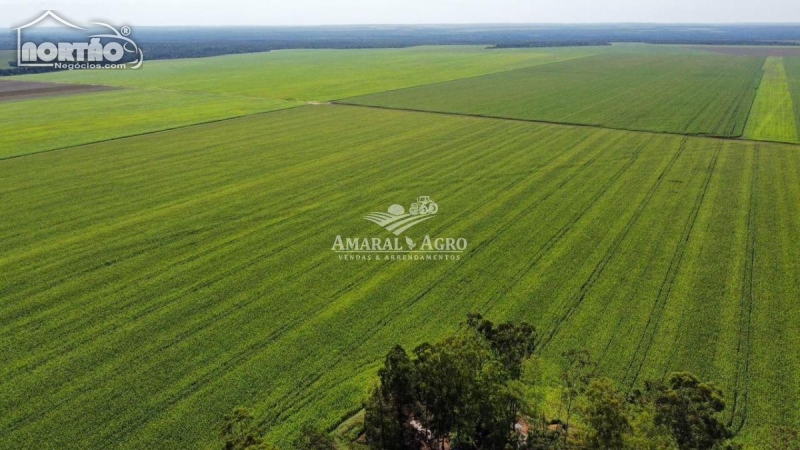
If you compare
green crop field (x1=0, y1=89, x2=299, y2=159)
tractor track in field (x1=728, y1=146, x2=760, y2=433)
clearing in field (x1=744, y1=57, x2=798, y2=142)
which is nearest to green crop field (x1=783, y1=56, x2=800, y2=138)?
clearing in field (x1=744, y1=57, x2=798, y2=142)

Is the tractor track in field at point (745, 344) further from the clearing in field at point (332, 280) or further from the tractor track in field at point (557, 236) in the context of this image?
the tractor track in field at point (557, 236)

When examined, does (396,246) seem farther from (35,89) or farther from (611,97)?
(35,89)

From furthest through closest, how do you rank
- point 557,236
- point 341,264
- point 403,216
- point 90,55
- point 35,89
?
point 90,55 → point 35,89 → point 403,216 → point 557,236 → point 341,264

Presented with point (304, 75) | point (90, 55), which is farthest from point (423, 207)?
point (90, 55)

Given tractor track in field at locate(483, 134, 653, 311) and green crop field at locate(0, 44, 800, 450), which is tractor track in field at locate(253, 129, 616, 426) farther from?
tractor track in field at locate(483, 134, 653, 311)

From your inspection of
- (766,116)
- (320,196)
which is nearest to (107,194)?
(320,196)

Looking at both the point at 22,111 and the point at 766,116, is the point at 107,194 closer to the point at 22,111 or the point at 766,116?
the point at 22,111
